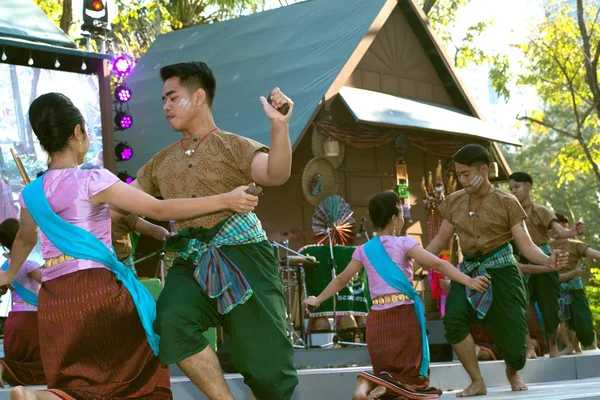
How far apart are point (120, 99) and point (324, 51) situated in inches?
123

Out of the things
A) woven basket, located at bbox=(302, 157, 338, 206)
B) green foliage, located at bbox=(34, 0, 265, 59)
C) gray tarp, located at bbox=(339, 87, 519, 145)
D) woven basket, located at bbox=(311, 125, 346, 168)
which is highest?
green foliage, located at bbox=(34, 0, 265, 59)

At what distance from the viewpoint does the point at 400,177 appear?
1842 centimetres

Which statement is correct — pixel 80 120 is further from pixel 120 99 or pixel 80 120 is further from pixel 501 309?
pixel 120 99

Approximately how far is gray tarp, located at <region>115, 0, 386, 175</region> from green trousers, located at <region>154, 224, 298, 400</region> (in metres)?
9.28

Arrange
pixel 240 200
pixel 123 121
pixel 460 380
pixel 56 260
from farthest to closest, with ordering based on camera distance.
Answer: pixel 123 121, pixel 460 380, pixel 56 260, pixel 240 200

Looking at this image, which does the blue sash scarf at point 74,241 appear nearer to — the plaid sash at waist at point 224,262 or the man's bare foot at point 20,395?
the plaid sash at waist at point 224,262

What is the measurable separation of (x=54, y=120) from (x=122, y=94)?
12.0 m

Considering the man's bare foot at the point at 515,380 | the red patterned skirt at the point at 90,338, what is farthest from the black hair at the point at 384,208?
the red patterned skirt at the point at 90,338

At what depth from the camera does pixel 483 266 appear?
8.56 m

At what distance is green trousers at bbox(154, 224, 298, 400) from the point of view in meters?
5.18

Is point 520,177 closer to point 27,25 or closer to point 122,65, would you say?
point 27,25

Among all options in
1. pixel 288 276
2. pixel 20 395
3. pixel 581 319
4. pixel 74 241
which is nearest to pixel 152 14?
pixel 288 276

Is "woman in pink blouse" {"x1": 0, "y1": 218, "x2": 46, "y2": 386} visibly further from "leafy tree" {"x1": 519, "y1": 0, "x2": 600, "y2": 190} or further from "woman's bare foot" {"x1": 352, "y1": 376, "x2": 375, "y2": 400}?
"leafy tree" {"x1": 519, "y1": 0, "x2": 600, "y2": 190}

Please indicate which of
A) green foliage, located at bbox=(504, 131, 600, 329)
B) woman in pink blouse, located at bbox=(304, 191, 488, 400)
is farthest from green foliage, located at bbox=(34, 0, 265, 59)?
green foliage, located at bbox=(504, 131, 600, 329)
